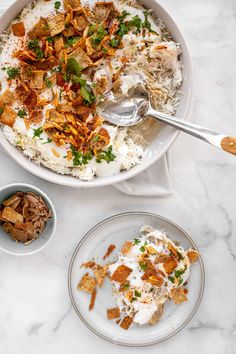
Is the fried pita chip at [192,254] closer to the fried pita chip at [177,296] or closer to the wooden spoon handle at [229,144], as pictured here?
the fried pita chip at [177,296]

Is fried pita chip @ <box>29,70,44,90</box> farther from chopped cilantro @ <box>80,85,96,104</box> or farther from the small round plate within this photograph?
the small round plate

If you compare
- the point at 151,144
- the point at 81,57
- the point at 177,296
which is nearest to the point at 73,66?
the point at 81,57

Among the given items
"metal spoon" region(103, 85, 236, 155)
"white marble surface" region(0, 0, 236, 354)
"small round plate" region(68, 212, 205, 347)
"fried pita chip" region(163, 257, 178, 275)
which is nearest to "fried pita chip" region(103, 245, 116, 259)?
"small round plate" region(68, 212, 205, 347)

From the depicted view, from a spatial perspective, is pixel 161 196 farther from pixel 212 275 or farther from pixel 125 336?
pixel 125 336

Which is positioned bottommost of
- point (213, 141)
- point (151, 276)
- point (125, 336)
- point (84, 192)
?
point (125, 336)

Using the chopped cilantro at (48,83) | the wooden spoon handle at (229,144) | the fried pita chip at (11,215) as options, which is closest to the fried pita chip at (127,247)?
the fried pita chip at (11,215)

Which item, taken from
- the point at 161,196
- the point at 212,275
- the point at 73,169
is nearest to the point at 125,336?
the point at 212,275

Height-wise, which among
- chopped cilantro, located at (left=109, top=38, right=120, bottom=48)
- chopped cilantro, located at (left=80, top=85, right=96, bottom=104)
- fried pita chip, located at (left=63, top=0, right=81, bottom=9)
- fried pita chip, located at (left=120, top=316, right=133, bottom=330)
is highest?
fried pita chip, located at (left=63, top=0, right=81, bottom=9)
